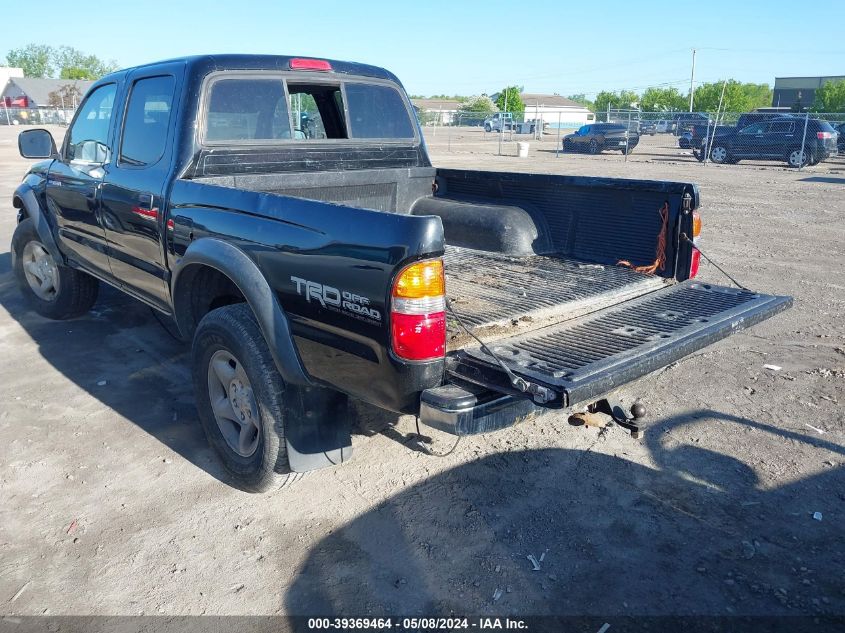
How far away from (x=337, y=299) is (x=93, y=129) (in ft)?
10.8

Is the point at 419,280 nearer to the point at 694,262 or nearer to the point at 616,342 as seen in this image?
the point at 616,342

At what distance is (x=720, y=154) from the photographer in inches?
987

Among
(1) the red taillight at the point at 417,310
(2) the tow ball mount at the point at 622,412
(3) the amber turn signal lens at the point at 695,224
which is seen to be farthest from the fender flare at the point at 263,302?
(3) the amber turn signal lens at the point at 695,224

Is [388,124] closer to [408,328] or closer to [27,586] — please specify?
[408,328]

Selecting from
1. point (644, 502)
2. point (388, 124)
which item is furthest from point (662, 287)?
point (388, 124)

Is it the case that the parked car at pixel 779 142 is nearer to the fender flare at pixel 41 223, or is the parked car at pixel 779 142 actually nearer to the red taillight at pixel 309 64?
the red taillight at pixel 309 64

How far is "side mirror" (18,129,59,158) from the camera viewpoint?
557 cm

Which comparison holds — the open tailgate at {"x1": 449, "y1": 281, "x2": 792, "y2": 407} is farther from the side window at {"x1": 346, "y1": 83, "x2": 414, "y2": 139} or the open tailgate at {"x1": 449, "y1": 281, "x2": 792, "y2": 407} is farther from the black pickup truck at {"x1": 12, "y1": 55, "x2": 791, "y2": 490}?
the side window at {"x1": 346, "y1": 83, "x2": 414, "y2": 139}

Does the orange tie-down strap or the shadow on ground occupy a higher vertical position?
the orange tie-down strap

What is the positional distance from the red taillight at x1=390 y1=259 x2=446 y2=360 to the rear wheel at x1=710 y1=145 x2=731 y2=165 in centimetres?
2534

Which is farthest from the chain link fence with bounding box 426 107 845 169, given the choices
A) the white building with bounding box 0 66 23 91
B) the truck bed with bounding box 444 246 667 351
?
the white building with bounding box 0 66 23 91

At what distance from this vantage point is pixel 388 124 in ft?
16.7

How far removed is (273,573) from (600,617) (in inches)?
54.7

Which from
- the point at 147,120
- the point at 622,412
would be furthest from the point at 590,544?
the point at 147,120
